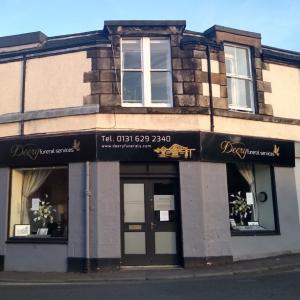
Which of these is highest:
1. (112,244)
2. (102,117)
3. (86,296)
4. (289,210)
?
(102,117)

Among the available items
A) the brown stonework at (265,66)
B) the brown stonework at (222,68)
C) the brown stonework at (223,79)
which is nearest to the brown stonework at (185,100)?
the brown stonework at (223,79)

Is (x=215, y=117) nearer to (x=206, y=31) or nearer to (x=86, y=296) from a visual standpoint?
(x=206, y=31)

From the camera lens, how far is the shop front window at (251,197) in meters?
13.4

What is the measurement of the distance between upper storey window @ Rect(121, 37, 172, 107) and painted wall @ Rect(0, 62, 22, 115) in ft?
10.4

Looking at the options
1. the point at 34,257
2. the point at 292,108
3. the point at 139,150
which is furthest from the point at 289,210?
the point at 34,257

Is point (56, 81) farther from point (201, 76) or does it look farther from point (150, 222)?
point (150, 222)

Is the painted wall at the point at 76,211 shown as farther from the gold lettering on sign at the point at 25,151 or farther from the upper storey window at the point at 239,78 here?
the upper storey window at the point at 239,78

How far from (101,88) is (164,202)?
3.62m

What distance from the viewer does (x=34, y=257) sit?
12.0 meters

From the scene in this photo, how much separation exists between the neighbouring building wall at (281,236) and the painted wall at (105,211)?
334 cm

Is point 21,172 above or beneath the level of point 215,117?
beneath

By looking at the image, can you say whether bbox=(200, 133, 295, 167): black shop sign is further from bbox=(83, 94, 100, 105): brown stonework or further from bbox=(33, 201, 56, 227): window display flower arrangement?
bbox=(33, 201, 56, 227): window display flower arrangement

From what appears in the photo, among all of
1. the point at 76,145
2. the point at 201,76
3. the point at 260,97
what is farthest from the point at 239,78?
the point at 76,145

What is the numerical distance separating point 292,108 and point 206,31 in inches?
147
